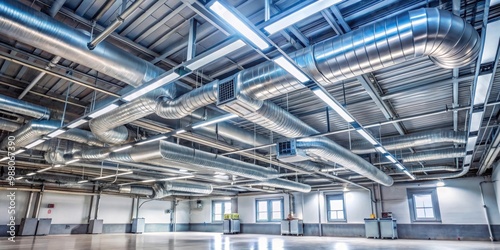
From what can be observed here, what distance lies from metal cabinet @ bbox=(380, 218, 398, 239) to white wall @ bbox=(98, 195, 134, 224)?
11746 mm

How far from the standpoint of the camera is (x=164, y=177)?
1073 centimetres

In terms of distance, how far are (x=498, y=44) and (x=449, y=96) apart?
99.8 inches

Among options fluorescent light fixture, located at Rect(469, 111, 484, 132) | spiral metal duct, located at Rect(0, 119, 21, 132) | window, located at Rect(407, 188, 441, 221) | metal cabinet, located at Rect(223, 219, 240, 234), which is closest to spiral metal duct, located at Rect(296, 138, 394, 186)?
fluorescent light fixture, located at Rect(469, 111, 484, 132)

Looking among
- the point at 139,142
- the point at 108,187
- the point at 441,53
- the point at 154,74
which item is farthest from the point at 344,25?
the point at 108,187

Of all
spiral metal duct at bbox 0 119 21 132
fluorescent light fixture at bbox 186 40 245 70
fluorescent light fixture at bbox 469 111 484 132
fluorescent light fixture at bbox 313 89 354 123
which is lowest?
fluorescent light fixture at bbox 469 111 484 132

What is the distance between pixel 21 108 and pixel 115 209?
36.1 ft

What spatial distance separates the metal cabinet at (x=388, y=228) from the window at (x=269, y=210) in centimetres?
476

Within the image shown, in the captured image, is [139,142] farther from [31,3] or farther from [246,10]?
[246,10]

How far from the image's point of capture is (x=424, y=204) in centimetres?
1071

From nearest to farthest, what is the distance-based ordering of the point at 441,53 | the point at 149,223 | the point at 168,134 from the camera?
the point at 441,53 < the point at 168,134 < the point at 149,223

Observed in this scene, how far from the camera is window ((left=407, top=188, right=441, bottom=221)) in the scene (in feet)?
34.2

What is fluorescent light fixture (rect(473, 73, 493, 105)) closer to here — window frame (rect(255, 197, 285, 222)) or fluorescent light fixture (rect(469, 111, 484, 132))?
fluorescent light fixture (rect(469, 111, 484, 132))

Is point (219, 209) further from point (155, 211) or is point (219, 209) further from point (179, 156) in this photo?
point (179, 156)

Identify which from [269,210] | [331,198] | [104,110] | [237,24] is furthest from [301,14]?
[269,210]
